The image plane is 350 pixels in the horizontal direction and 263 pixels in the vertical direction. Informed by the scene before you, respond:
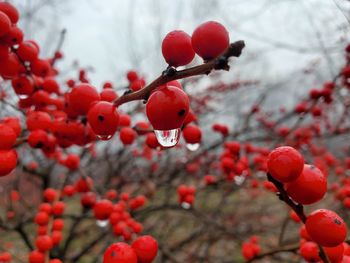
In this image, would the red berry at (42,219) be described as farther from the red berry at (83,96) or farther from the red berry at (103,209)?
the red berry at (83,96)

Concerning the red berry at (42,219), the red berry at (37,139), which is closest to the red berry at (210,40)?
the red berry at (37,139)

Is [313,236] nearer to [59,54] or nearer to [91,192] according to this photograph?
[91,192]

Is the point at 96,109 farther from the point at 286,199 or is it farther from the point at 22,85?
the point at 22,85

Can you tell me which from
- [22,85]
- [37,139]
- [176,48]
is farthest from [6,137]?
[176,48]

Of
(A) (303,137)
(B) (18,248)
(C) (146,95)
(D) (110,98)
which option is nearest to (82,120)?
(D) (110,98)

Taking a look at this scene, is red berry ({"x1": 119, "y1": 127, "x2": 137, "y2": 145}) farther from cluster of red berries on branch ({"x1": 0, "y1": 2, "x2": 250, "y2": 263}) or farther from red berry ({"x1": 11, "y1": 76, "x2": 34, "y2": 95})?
red berry ({"x1": 11, "y1": 76, "x2": 34, "y2": 95})

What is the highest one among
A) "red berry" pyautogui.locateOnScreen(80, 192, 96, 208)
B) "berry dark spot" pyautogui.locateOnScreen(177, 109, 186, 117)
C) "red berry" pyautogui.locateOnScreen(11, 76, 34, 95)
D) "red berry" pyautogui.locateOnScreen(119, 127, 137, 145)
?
"berry dark spot" pyautogui.locateOnScreen(177, 109, 186, 117)

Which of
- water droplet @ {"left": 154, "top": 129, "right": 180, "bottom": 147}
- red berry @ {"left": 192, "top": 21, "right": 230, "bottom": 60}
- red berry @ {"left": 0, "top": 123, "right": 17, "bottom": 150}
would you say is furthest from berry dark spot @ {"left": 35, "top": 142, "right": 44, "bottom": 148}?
red berry @ {"left": 192, "top": 21, "right": 230, "bottom": 60}

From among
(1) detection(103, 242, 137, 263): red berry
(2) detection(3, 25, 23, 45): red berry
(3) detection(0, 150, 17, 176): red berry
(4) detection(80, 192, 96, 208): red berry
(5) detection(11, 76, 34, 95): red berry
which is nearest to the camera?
(1) detection(103, 242, 137, 263): red berry
